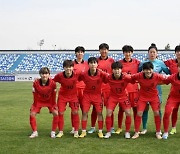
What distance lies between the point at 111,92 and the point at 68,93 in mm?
907

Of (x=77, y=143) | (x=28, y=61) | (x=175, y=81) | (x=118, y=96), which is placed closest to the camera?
(x=77, y=143)

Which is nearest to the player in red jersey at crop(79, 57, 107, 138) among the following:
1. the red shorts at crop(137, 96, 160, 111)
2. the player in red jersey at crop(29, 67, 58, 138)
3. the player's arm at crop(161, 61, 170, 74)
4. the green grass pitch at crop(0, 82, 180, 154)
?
the green grass pitch at crop(0, 82, 180, 154)

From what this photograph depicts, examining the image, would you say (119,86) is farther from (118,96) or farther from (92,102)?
(92,102)

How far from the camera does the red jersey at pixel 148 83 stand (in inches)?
290

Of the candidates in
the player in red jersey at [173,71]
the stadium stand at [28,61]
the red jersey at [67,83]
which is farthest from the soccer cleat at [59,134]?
the stadium stand at [28,61]

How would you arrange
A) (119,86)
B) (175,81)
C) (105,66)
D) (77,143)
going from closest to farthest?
(77,143) < (175,81) < (119,86) < (105,66)

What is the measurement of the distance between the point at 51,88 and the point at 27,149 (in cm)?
160

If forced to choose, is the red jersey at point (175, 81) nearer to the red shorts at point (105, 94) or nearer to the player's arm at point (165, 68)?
the player's arm at point (165, 68)

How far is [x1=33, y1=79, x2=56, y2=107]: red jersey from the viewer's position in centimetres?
759

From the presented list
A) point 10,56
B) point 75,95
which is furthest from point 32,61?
point 75,95

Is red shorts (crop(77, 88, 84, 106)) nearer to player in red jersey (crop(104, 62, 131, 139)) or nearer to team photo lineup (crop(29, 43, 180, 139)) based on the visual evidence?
team photo lineup (crop(29, 43, 180, 139))

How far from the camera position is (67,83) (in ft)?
25.0

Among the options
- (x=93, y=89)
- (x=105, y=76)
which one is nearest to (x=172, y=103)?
(x=105, y=76)

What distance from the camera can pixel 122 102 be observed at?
300 inches
